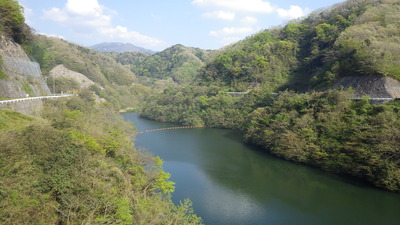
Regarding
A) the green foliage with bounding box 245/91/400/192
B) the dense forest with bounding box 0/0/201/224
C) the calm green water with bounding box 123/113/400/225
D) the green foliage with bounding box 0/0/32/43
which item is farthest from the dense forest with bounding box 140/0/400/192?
the green foliage with bounding box 0/0/32/43

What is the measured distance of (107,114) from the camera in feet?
122

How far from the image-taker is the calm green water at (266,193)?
57.9 feet

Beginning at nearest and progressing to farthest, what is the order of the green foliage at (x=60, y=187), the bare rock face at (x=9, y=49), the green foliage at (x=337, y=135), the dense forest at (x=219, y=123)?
the green foliage at (x=60, y=187)
the dense forest at (x=219, y=123)
the green foliage at (x=337, y=135)
the bare rock face at (x=9, y=49)

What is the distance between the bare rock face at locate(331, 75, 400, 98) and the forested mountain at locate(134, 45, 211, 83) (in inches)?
3351

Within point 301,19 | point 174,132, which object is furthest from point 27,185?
point 301,19

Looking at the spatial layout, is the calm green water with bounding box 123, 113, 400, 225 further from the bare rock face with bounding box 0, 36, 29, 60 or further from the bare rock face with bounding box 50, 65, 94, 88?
the bare rock face with bounding box 50, 65, 94, 88

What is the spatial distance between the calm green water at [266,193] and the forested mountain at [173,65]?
8584 cm

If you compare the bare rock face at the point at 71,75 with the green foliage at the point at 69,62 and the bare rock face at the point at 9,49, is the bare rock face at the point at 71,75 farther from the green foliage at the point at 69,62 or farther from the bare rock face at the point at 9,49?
the bare rock face at the point at 9,49

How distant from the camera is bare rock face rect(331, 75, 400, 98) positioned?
94.3 ft

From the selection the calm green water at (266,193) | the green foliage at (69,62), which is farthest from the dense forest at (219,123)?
the calm green water at (266,193)

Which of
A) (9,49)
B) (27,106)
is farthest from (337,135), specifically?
(9,49)

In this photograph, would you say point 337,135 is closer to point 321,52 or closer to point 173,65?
point 321,52

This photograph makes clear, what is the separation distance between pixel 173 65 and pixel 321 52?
91.2 m

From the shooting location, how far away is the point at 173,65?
13300 centimetres
